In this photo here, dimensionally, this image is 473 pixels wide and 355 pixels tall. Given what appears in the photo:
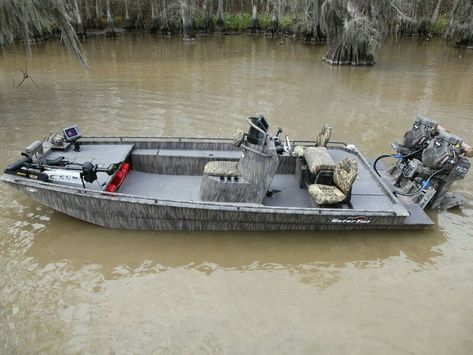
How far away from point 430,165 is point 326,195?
257 cm

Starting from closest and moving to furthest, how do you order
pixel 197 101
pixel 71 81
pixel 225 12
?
pixel 197 101 < pixel 71 81 < pixel 225 12

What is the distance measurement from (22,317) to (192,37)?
92.1 feet

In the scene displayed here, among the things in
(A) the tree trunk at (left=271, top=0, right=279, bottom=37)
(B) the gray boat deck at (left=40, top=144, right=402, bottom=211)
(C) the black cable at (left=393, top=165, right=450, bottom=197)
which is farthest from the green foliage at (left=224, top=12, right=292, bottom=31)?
(C) the black cable at (left=393, top=165, right=450, bottom=197)

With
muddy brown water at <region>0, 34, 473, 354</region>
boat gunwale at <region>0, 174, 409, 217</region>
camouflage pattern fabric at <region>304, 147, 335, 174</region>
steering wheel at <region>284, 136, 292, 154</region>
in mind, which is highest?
camouflage pattern fabric at <region>304, 147, 335, 174</region>

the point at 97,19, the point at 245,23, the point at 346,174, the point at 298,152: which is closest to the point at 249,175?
the point at 298,152

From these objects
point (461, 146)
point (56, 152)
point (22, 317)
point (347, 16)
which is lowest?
point (22, 317)

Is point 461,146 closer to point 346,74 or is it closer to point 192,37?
point 346,74

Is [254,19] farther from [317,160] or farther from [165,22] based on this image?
[317,160]

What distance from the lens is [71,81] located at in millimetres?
17922

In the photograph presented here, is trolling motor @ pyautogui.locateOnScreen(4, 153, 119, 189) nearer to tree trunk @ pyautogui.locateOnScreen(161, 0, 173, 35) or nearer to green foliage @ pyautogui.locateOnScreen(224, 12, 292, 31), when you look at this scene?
tree trunk @ pyautogui.locateOnScreen(161, 0, 173, 35)

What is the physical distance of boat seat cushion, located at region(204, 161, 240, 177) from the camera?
7.54 m

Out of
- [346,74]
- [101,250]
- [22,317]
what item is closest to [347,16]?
[346,74]

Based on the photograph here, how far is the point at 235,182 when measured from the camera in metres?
7.33

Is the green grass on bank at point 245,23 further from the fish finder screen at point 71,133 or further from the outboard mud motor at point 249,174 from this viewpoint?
the outboard mud motor at point 249,174
